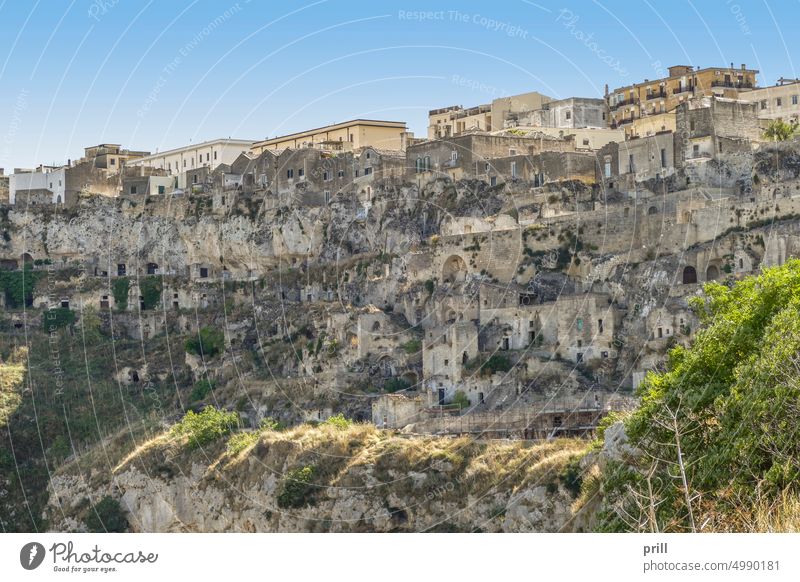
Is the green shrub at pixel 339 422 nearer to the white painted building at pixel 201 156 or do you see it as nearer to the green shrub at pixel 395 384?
the green shrub at pixel 395 384

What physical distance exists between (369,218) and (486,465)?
31.1m

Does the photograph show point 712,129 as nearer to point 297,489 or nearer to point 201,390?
point 297,489

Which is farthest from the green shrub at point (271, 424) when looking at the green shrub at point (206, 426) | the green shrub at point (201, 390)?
the green shrub at point (201, 390)

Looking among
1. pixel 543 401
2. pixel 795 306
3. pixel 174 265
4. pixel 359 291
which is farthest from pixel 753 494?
pixel 174 265

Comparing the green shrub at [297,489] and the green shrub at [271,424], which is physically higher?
the green shrub at [271,424]

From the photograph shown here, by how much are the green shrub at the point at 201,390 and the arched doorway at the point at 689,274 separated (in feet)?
84.0

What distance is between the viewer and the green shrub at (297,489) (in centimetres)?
6531

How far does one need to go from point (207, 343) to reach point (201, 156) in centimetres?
2686

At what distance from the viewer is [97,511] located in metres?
73.9

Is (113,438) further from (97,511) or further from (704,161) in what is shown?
(704,161)

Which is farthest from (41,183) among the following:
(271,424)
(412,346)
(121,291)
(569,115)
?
(412,346)

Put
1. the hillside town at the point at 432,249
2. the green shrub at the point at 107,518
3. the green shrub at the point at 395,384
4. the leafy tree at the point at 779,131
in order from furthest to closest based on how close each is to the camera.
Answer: the leafy tree at the point at 779,131
the green shrub at the point at 107,518
the green shrub at the point at 395,384
the hillside town at the point at 432,249

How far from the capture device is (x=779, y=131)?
271 ft

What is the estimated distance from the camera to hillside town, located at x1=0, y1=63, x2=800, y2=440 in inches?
2702
